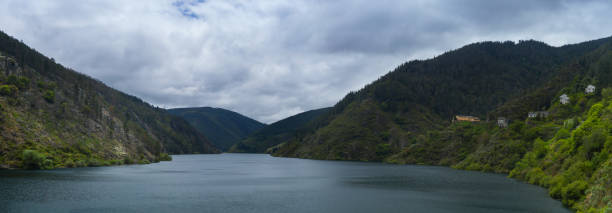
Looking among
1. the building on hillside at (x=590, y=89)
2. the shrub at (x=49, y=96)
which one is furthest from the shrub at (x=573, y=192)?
the shrub at (x=49, y=96)

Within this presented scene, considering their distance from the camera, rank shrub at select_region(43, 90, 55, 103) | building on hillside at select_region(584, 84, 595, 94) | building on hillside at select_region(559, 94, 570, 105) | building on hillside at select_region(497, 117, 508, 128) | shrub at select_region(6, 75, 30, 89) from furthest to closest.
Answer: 1. building on hillside at select_region(497, 117, 508, 128)
2. building on hillside at select_region(559, 94, 570, 105)
3. building on hillside at select_region(584, 84, 595, 94)
4. shrub at select_region(43, 90, 55, 103)
5. shrub at select_region(6, 75, 30, 89)

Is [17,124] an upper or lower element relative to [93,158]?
upper

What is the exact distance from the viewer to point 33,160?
122500 mm

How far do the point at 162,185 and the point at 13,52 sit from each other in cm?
13528

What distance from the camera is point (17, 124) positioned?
135 m

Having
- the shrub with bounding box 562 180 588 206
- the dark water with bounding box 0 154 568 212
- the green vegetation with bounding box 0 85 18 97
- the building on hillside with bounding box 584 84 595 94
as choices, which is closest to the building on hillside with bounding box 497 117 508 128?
the building on hillside with bounding box 584 84 595 94

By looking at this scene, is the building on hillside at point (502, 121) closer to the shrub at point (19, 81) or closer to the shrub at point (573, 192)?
the shrub at point (573, 192)

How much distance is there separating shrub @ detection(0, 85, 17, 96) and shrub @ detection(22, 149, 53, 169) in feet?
115

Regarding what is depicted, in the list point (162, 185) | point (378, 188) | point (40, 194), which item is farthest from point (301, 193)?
point (40, 194)

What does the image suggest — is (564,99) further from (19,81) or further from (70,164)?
(19,81)

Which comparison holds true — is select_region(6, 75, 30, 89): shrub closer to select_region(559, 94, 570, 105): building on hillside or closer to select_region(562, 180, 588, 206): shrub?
select_region(562, 180, 588, 206): shrub

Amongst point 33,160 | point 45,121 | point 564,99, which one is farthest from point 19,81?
point 564,99

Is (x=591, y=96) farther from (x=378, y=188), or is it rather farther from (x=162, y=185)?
(x=162, y=185)

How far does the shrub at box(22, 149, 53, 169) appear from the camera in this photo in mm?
121438
